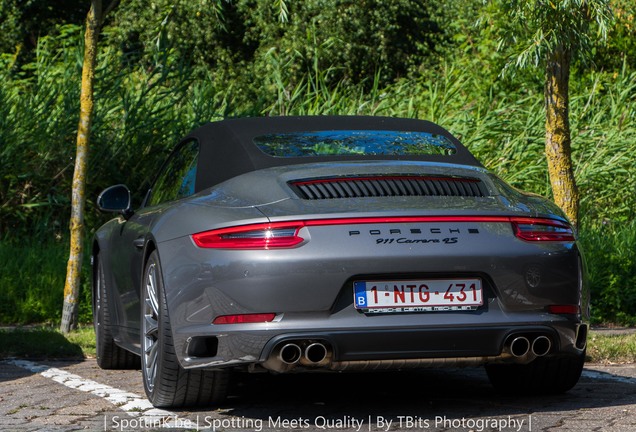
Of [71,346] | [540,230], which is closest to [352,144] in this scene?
[540,230]

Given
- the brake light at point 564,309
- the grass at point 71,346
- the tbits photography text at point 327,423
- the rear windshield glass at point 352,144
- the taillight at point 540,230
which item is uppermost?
the rear windshield glass at point 352,144

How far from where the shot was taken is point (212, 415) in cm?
591

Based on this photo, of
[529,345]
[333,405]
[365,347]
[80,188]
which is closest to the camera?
[365,347]

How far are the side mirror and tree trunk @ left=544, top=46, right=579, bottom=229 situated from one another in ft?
11.1

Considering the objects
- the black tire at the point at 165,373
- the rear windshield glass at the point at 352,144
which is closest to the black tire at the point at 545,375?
the rear windshield glass at the point at 352,144

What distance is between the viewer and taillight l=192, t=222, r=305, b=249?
5.41m

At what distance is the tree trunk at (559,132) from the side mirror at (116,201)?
133 inches

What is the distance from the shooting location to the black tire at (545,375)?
639 centimetres

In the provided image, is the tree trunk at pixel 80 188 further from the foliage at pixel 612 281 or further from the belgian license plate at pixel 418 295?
the belgian license plate at pixel 418 295

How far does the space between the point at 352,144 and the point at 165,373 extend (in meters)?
1.61

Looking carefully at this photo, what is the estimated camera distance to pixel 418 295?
5.46m

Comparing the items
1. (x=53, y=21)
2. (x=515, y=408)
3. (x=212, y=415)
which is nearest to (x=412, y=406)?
(x=515, y=408)

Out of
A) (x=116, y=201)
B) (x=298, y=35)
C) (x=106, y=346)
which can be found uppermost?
(x=298, y=35)

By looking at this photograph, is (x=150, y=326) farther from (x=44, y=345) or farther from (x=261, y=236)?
(x=44, y=345)
